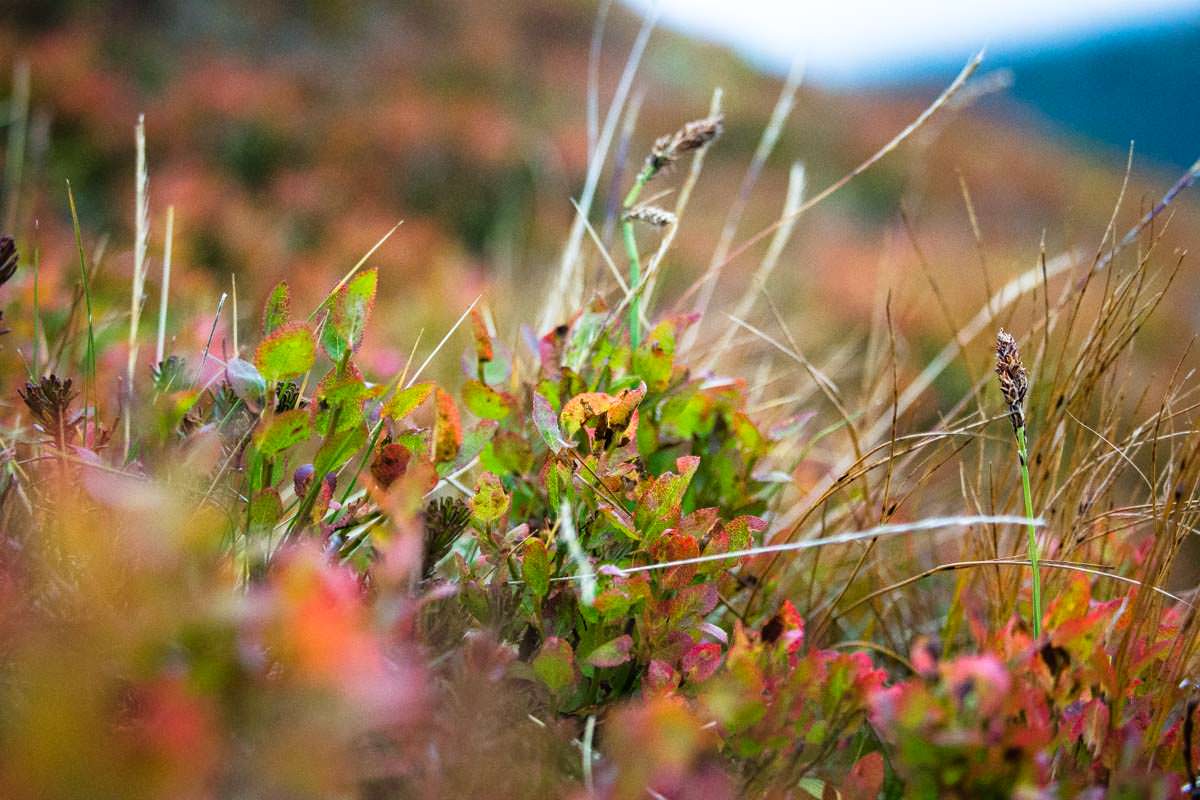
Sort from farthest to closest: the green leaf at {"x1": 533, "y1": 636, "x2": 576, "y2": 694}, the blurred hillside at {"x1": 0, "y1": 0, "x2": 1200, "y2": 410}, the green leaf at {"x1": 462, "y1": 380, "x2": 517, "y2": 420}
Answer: the blurred hillside at {"x1": 0, "y1": 0, "x2": 1200, "y2": 410}
the green leaf at {"x1": 462, "y1": 380, "x2": 517, "y2": 420}
the green leaf at {"x1": 533, "y1": 636, "x2": 576, "y2": 694}

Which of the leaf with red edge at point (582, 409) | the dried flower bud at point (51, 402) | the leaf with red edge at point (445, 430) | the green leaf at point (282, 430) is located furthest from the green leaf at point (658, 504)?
the dried flower bud at point (51, 402)

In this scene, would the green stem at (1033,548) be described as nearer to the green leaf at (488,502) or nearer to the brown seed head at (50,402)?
the green leaf at (488,502)

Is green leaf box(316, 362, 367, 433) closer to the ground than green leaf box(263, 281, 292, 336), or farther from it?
closer to the ground

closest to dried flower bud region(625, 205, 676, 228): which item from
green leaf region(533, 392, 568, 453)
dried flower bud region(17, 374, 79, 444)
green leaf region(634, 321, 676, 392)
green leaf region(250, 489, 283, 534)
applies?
green leaf region(634, 321, 676, 392)

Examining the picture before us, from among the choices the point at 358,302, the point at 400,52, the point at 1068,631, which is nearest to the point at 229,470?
the point at 358,302

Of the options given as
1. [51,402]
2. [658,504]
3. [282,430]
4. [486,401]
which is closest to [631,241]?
[486,401]

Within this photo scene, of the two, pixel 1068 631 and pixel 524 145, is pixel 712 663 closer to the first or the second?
pixel 1068 631

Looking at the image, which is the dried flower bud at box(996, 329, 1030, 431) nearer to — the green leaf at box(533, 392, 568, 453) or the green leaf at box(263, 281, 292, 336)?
the green leaf at box(533, 392, 568, 453)

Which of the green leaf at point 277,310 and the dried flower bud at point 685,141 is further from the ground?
the dried flower bud at point 685,141
